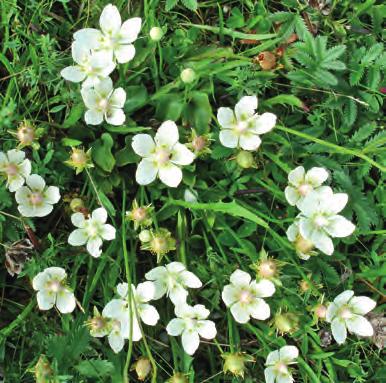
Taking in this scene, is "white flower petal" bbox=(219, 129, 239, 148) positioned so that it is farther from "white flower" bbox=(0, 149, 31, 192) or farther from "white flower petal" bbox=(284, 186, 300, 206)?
"white flower" bbox=(0, 149, 31, 192)

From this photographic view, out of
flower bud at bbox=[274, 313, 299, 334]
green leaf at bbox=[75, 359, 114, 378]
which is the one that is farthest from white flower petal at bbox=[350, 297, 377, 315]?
green leaf at bbox=[75, 359, 114, 378]

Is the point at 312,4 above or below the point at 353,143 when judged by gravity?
above

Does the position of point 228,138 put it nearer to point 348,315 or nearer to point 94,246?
point 94,246

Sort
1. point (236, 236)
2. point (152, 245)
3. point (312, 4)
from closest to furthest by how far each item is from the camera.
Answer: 1. point (152, 245)
2. point (236, 236)
3. point (312, 4)

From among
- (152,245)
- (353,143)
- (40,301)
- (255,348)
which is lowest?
(255,348)

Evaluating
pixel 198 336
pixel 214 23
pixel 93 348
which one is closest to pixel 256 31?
pixel 214 23

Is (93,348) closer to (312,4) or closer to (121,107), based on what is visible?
(121,107)

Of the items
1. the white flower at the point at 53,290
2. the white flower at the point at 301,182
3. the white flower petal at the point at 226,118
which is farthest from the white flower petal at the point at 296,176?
the white flower at the point at 53,290
